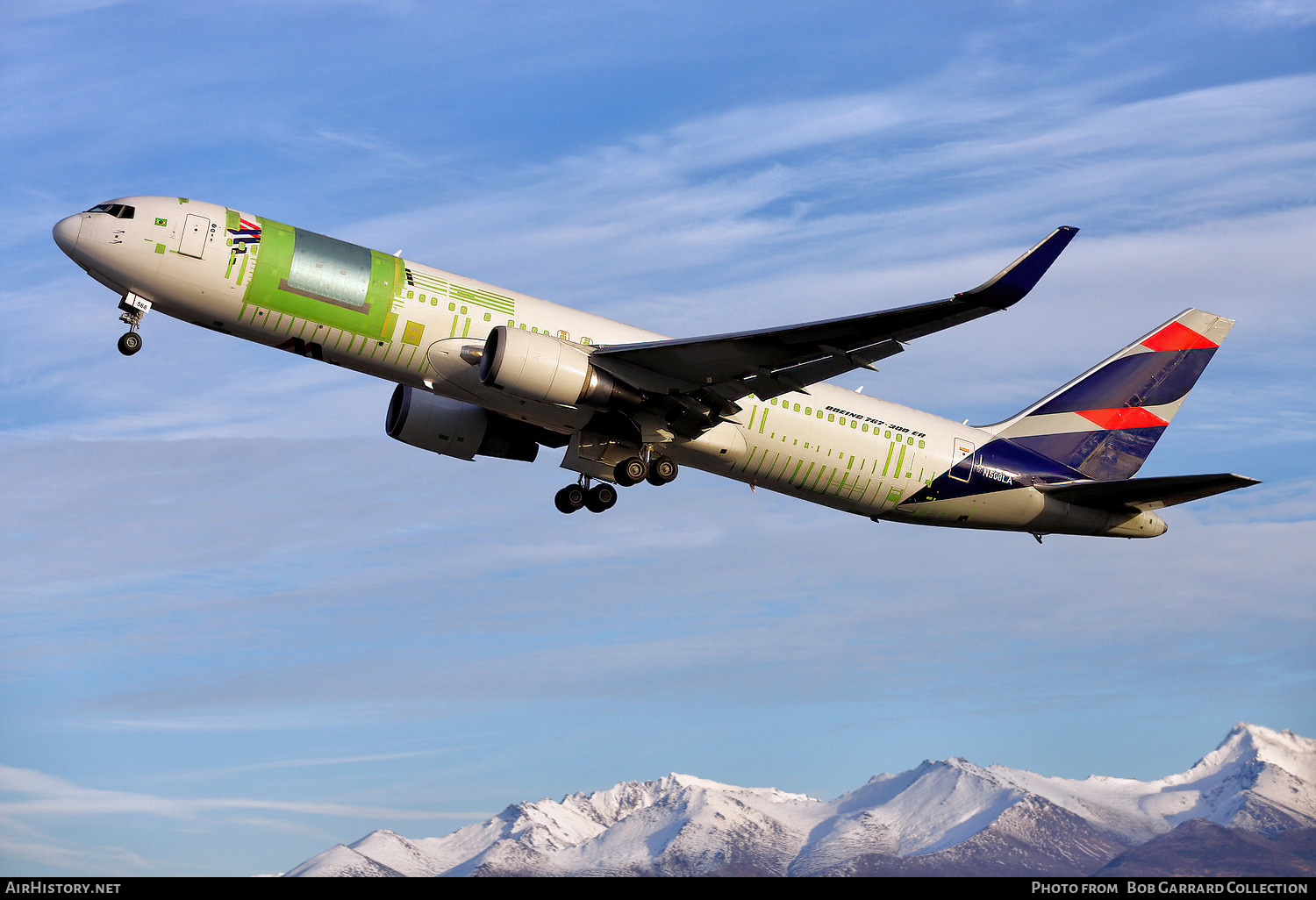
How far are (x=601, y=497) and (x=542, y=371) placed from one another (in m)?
7.56

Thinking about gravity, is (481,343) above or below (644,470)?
above

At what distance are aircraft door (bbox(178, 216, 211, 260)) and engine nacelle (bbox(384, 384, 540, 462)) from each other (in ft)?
28.9

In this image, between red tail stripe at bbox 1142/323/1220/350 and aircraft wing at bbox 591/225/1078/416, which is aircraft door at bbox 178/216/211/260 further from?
red tail stripe at bbox 1142/323/1220/350

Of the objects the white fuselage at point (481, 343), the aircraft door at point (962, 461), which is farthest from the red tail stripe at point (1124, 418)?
the aircraft door at point (962, 461)

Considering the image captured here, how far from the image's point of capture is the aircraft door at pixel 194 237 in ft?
103

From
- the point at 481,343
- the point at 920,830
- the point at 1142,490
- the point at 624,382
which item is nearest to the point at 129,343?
the point at 481,343

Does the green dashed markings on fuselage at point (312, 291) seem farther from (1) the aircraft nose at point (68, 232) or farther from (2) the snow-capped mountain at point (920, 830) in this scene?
(2) the snow-capped mountain at point (920, 830)

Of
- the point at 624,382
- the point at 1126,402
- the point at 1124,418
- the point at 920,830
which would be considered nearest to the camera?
the point at 624,382

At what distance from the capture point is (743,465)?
120 ft

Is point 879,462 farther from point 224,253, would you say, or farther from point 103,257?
point 103,257

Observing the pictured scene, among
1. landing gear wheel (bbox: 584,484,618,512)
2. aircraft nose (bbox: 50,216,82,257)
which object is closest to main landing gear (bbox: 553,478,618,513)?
landing gear wheel (bbox: 584,484,618,512)

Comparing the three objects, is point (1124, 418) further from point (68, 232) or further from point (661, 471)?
point (68, 232)

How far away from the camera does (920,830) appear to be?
19300cm
